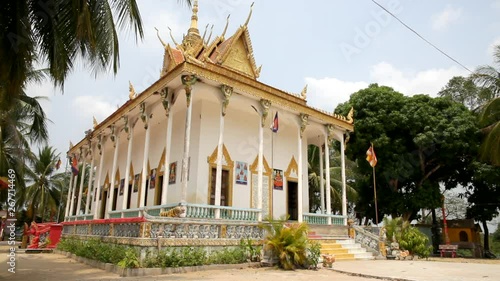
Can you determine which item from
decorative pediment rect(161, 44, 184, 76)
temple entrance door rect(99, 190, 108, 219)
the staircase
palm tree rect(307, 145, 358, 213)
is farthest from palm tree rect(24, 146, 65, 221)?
the staircase

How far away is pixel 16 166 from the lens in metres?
16.5

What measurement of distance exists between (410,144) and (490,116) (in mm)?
3749

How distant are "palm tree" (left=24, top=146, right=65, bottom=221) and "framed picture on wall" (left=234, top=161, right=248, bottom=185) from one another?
22.0 meters

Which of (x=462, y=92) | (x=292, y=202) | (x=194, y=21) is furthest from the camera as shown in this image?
(x=462, y=92)

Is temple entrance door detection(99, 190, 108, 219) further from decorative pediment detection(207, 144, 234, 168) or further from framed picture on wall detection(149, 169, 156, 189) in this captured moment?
decorative pediment detection(207, 144, 234, 168)

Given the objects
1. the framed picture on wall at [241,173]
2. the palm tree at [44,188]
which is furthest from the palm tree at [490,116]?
the palm tree at [44,188]

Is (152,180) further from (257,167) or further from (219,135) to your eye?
(219,135)

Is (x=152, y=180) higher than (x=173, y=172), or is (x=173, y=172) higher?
(x=173, y=172)

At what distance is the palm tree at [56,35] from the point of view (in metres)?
6.42

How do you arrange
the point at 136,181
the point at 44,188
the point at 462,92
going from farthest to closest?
the point at 44,188 < the point at 462,92 < the point at 136,181

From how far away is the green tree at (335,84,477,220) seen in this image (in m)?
17.6

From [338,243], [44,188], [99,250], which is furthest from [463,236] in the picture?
[44,188]

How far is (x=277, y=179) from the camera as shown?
14211 mm

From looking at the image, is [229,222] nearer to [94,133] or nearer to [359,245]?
[359,245]
